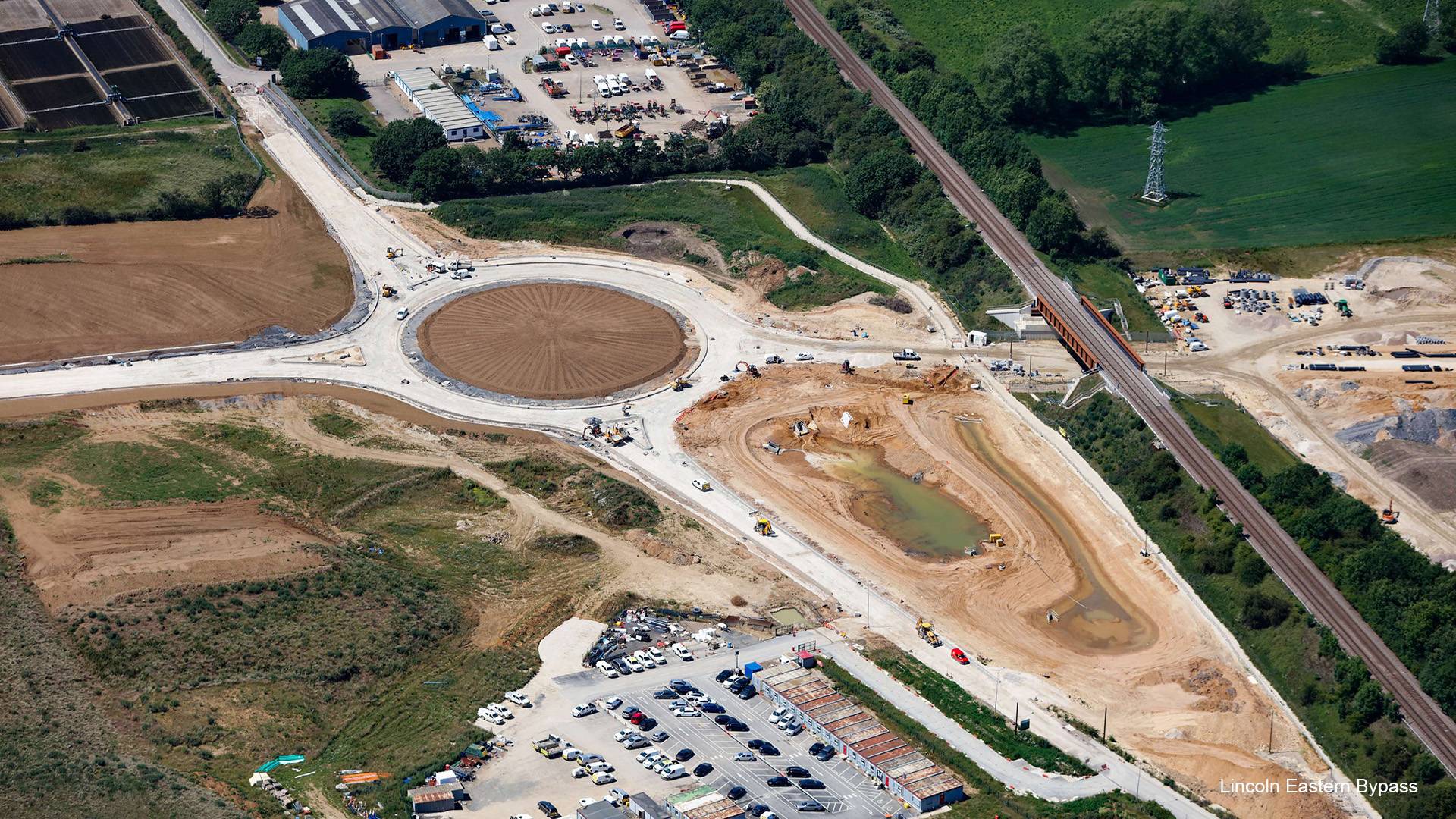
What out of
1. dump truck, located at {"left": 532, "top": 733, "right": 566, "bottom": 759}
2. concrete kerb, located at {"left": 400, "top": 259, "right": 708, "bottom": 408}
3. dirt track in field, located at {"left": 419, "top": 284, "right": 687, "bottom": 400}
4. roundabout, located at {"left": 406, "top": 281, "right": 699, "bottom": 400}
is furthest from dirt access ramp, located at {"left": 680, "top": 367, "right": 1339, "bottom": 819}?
dump truck, located at {"left": 532, "top": 733, "right": 566, "bottom": 759}

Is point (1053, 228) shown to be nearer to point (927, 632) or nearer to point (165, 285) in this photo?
point (927, 632)

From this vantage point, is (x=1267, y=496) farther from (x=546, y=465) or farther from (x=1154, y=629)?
(x=546, y=465)

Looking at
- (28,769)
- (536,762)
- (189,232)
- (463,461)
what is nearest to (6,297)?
(189,232)

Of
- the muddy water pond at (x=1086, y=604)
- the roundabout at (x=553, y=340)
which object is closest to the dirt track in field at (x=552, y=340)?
the roundabout at (x=553, y=340)

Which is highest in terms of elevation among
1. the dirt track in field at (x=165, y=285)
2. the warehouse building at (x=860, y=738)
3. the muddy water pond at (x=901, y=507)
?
the dirt track in field at (x=165, y=285)

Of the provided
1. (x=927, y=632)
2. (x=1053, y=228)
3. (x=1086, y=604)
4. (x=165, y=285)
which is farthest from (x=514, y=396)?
(x=1053, y=228)

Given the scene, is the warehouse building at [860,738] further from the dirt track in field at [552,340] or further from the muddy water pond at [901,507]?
the dirt track in field at [552,340]

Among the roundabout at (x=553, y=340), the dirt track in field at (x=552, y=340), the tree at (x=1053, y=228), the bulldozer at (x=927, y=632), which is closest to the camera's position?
the bulldozer at (x=927, y=632)
